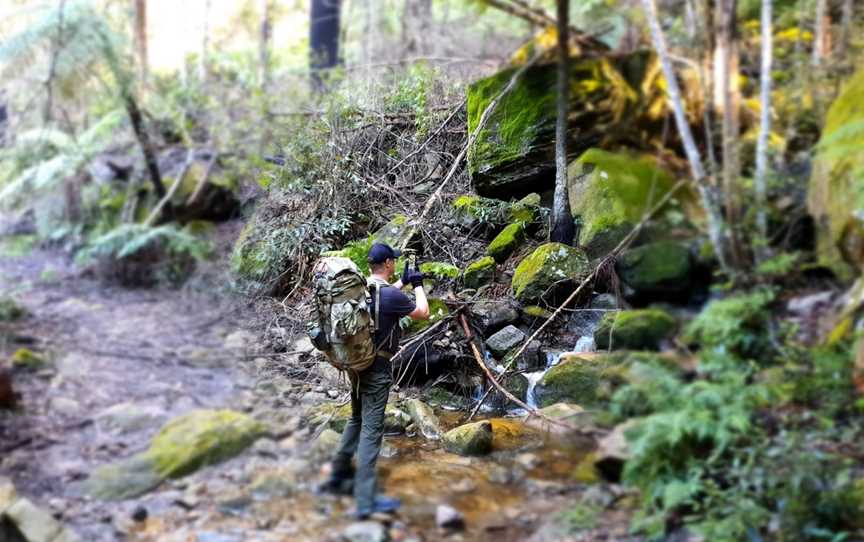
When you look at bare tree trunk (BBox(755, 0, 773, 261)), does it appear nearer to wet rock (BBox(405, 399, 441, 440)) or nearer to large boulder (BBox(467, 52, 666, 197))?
large boulder (BBox(467, 52, 666, 197))

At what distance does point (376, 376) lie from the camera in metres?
3.43

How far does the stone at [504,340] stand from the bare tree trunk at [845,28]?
7.73 ft

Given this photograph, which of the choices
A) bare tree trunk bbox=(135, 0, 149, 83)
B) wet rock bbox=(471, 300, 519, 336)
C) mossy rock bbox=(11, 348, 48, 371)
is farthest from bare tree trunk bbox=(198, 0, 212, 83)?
wet rock bbox=(471, 300, 519, 336)

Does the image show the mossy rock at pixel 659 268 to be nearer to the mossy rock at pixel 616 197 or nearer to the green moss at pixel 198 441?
the mossy rock at pixel 616 197

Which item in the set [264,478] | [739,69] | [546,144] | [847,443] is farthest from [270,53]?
[847,443]

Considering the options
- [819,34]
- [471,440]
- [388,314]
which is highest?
[819,34]

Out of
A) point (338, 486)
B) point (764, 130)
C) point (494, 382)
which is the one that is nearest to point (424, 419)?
point (494, 382)

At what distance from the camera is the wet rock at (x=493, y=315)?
3949 mm

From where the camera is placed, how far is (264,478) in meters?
2.91

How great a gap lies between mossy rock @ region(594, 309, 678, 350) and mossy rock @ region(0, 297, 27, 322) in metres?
2.93

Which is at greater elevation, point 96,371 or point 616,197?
point 616,197

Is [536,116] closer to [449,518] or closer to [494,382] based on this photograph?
[494,382]

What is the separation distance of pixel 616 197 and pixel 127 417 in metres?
2.50

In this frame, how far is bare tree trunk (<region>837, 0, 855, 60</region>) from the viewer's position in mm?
2078
